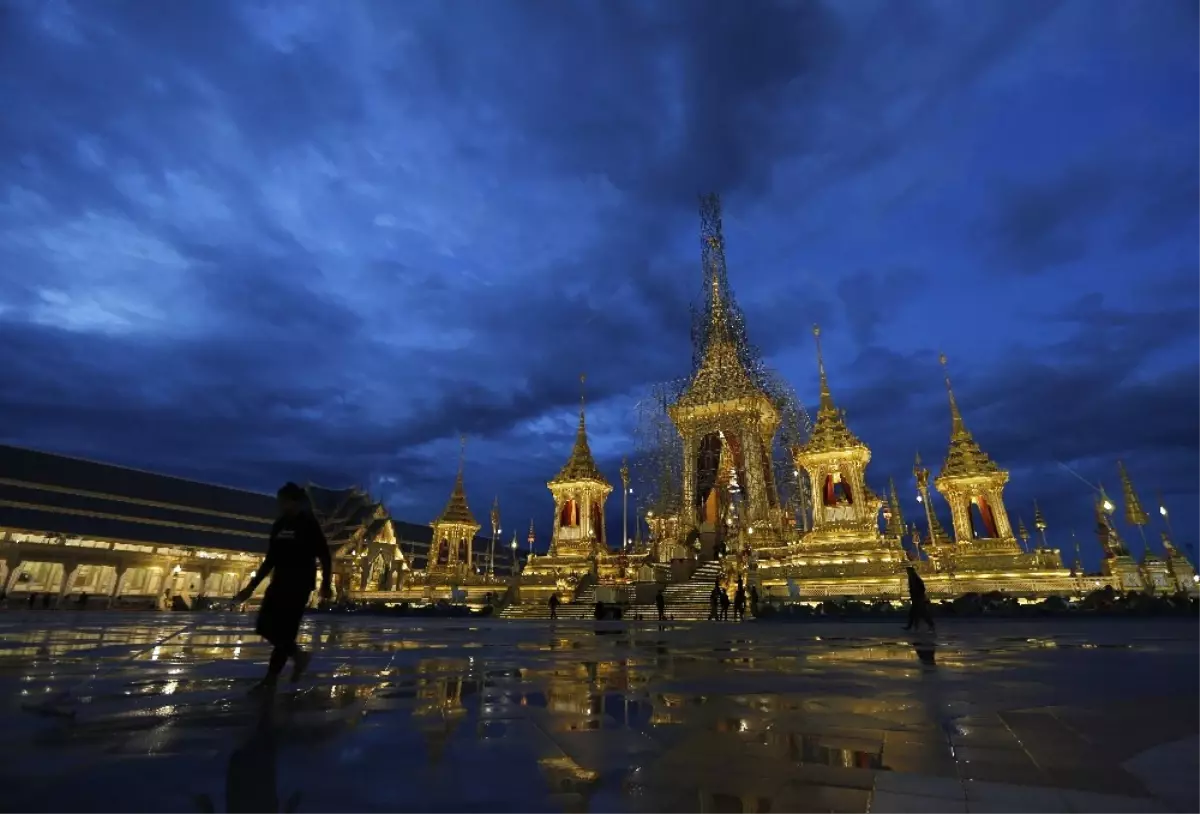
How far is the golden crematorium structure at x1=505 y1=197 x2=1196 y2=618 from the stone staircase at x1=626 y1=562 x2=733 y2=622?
0.08 meters

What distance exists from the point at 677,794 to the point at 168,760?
72.0 inches

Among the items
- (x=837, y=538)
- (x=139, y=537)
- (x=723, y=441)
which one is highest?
(x=723, y=441)

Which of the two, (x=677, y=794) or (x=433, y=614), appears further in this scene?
(x=433, y=614)

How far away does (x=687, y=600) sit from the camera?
85.0ft

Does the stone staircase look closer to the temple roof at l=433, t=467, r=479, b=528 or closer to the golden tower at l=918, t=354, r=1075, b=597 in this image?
the golden tower at l=918, t=354, r=1075, b=597

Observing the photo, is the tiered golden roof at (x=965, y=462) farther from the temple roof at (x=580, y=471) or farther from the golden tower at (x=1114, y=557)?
the temple roof at (x=580, y=471)

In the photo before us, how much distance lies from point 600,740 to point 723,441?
36.5 meters

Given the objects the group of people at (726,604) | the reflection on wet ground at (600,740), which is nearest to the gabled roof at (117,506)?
the group of people at (726,604)

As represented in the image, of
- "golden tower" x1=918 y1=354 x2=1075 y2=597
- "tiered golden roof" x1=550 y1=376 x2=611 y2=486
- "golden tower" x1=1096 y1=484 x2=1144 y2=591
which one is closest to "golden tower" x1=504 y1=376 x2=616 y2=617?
"tiered golden roof" x1=550 y1=376 x2=611 y2=486

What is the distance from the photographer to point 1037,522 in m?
33.5

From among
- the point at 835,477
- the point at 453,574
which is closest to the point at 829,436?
the point at 835,477

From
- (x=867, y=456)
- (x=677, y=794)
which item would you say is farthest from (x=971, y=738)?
(x=867, y=456)

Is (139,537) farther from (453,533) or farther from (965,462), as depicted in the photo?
(965,462)

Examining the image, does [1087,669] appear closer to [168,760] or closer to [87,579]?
[168,760]
